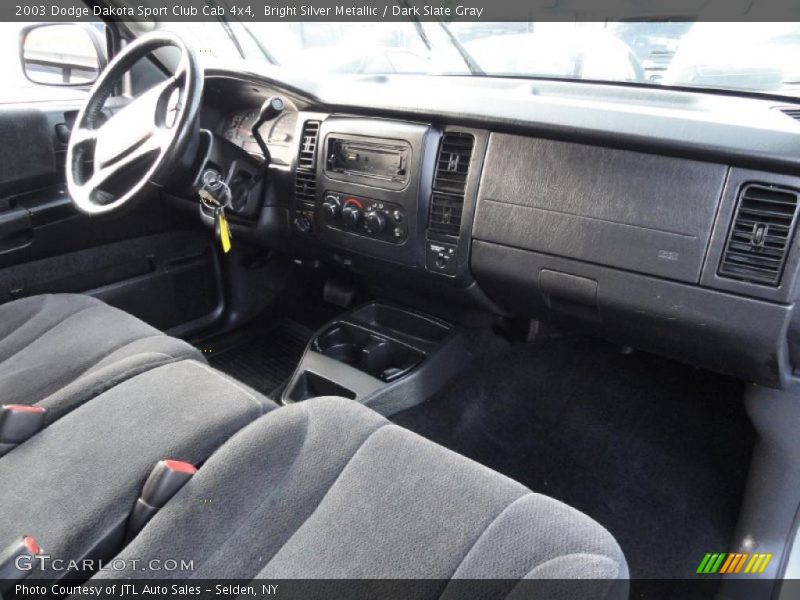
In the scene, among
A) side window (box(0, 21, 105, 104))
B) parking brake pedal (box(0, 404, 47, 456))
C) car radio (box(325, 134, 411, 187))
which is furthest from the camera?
side window (box(0, 21, 105, 104))

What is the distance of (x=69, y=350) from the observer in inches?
54.9

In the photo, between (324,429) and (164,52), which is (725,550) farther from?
(164,52)

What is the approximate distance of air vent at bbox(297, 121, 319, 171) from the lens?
74.0 inches

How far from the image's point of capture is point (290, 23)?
8.54 feet

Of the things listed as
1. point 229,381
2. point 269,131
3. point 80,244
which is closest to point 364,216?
point 269,131

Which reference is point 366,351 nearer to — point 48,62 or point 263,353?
point 263,353

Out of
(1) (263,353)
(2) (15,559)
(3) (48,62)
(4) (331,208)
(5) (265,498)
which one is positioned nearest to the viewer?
(2) (15,559)

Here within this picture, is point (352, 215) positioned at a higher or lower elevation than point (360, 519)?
higher

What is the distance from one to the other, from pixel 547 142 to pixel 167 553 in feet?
3.52

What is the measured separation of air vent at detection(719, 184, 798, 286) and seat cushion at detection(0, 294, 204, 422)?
1.09m

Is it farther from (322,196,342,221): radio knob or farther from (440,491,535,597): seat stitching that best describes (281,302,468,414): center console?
(440,491,535,597): seat stitching

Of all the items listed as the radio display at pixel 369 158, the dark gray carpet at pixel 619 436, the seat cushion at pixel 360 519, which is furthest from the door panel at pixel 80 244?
the seat cushion at pixel 360 519

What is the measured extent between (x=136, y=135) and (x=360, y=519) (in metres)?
1.15

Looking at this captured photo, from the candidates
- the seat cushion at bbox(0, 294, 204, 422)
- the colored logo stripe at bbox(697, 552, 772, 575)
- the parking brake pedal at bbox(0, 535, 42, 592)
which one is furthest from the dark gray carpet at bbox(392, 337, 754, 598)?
the parking brake pedal at bbox(0, 535, 42, 592)
